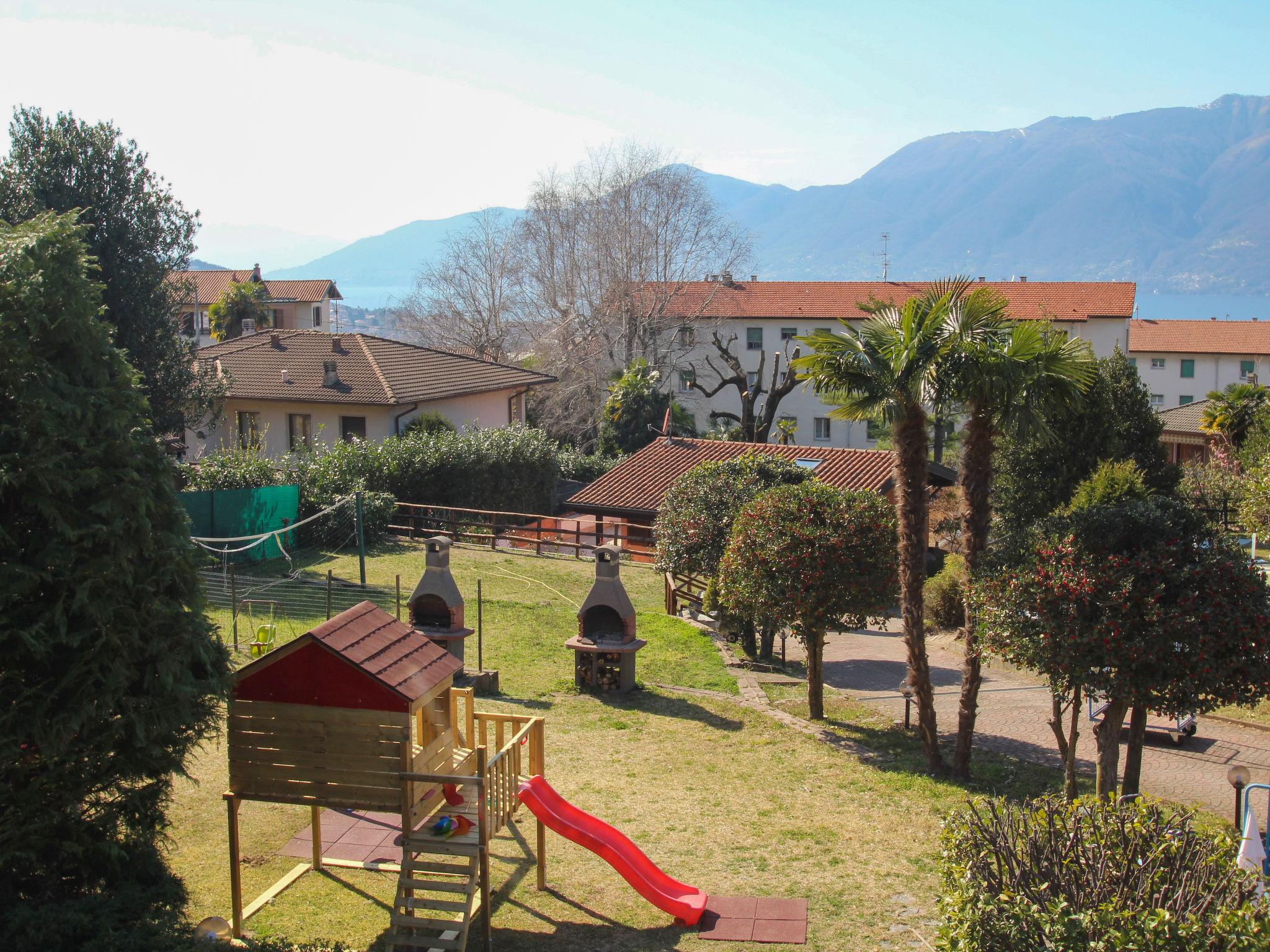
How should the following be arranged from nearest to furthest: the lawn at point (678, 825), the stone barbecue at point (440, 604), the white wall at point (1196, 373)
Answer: the lawn at point (678, 825), the stone barbecue at point (440, 604), the white wall at point (1196, 373)

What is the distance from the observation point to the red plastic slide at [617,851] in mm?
9258

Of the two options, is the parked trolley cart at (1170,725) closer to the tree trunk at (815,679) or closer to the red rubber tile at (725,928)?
the tree trunk at (815,679)

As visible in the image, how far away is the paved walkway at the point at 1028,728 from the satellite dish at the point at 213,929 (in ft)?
33.3

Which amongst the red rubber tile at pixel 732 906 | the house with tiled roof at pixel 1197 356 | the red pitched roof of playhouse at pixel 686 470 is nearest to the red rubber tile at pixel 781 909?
the red rubber tile at pixel 732 906

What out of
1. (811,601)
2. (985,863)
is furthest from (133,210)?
(985,863)

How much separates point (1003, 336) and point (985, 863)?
7.43 metres

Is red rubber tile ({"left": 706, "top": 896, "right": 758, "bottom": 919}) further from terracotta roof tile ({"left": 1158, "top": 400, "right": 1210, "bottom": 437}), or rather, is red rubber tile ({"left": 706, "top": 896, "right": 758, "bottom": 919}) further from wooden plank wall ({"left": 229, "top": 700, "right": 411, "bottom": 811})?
terracotta roof tile ({"left": 1158, "top": 400, "right": 1210, "bottom": 437})

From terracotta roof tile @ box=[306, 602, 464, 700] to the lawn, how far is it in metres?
1.20

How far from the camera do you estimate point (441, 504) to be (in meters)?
32.4

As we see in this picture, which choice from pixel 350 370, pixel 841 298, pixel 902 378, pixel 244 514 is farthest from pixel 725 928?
pixel 841 298

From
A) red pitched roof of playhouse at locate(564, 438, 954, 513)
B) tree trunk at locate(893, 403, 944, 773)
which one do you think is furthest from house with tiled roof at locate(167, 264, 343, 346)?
tree trunk at locate(893, 403, 944, 773)

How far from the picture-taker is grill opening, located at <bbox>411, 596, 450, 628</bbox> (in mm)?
16312

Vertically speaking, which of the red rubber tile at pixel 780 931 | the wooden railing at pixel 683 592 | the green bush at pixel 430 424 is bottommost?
the red rubber tile at pixel 780 931

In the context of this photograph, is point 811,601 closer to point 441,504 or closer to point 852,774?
point 852,774
